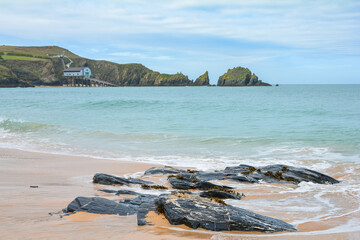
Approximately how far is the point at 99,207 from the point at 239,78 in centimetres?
18731

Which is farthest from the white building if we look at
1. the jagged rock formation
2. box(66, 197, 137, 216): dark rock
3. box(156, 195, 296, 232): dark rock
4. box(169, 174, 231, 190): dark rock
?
box(156, 195, 296, 232): dark rock

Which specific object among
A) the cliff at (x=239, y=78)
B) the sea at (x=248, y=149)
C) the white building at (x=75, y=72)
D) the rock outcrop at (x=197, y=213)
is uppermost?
the cliff at (x=239, y=78)

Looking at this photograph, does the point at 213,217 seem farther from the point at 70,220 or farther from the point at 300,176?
the point at 300,176

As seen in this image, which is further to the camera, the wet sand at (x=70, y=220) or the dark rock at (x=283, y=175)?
the dark rock at (x=283, y=175)

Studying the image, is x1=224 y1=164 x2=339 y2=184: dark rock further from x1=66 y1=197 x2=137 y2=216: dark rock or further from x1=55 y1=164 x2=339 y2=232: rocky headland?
x1=66 y1=197 x2=137 y2=216: dark rock

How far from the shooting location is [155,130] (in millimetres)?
23125

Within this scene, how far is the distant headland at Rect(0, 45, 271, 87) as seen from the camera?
161 meters

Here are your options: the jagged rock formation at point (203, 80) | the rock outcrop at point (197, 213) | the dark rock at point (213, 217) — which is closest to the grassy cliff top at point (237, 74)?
the jagged rock formation at point (203, 80)

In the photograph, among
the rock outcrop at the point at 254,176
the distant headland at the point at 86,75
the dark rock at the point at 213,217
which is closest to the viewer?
the dark rock at the point at 213,217

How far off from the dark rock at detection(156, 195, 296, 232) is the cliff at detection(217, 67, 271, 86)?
18413 cm

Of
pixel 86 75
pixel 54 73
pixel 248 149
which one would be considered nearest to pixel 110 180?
pixel 248 149

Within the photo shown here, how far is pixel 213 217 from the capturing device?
5309mm

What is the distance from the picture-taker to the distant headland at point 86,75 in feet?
528

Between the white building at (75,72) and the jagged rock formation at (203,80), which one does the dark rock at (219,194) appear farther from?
the jagged rock formation at (203,80)
